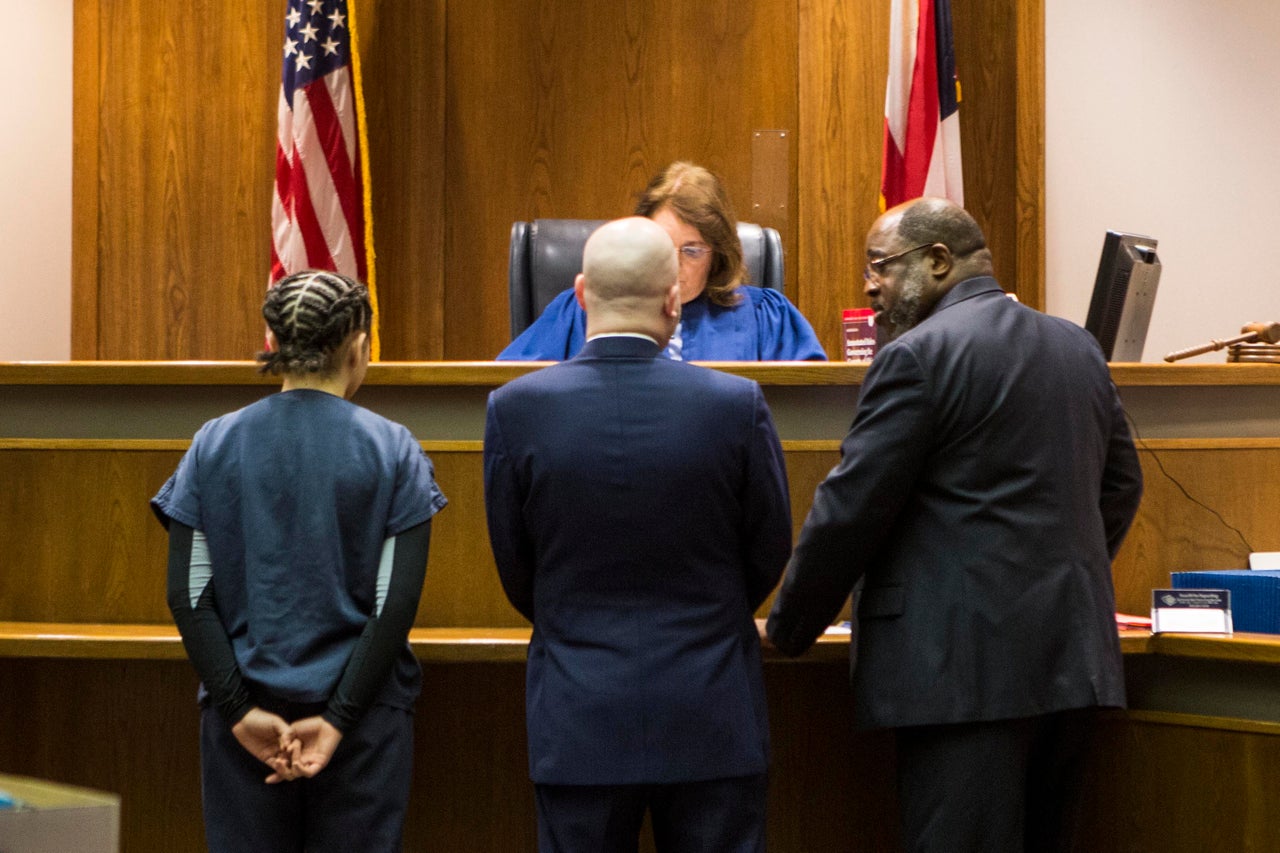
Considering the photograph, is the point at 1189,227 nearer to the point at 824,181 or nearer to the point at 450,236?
the point at 824,181

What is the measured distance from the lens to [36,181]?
4.88 metres

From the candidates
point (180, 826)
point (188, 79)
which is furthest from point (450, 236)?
point (180, 826)

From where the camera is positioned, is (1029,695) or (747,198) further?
(747,198)

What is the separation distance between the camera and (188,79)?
495cm

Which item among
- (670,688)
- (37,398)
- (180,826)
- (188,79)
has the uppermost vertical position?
(188,79)

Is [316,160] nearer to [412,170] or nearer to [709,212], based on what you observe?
[412,170]

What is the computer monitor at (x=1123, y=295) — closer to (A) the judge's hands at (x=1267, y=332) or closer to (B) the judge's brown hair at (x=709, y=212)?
(A) the judge's hands at (x=1267, y=332)

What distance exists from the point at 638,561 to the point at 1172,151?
3.68m

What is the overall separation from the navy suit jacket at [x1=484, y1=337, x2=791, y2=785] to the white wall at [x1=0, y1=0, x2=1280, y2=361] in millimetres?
3246

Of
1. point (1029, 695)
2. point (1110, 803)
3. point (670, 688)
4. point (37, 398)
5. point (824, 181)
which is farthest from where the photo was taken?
point (824, 181)

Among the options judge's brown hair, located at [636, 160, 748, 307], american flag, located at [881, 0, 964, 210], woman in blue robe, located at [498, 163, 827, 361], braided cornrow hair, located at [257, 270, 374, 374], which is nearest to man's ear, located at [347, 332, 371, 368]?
braided cornrow hair, located at [257, 270, 374, 374]

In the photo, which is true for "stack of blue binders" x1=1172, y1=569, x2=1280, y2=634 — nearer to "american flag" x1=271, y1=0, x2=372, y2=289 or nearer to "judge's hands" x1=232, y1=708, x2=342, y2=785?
"judge's hands" x1=232, y1=708, x2=342, y2=785

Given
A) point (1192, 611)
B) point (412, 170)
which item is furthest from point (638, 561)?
point (412, 170)

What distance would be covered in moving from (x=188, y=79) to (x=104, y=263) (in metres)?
0.74
